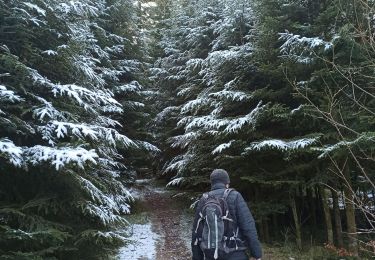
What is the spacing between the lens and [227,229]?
4.98 m

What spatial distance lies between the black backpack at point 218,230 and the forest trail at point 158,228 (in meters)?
4.50

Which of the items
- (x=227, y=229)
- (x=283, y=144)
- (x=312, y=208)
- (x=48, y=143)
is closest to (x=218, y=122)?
(x=283, y=144)

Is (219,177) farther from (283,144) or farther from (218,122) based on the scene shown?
(218,122)

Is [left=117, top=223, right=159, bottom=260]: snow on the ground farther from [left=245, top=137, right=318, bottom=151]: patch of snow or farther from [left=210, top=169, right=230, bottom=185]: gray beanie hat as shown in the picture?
[left=210, top=169, right=230, bottom=185]: gray beanie hat

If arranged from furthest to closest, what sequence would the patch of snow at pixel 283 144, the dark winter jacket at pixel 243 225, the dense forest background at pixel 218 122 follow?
1. the patch of snow at pixel 283 144
2. the dense forest background at pixel 218 122
3. the dark winter jacket at pixel 243 225

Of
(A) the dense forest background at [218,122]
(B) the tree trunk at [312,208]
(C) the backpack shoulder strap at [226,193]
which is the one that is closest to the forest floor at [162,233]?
(A) the dense forest background at [218,122]

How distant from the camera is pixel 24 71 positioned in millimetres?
7086

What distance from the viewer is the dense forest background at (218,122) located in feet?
22.2

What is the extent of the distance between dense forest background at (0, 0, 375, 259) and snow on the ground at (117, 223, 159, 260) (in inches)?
63.2

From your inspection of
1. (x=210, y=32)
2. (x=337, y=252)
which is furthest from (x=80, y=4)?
(x=210, y=32)

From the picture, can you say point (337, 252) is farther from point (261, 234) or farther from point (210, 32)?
point (210, 32)

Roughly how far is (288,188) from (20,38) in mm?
7721

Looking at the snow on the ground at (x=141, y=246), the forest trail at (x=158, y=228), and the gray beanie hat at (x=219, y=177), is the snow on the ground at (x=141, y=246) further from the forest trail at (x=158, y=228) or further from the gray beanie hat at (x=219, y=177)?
the gray beanie hat at (x=219, y=177)

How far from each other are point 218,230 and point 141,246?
7142 millimetres
